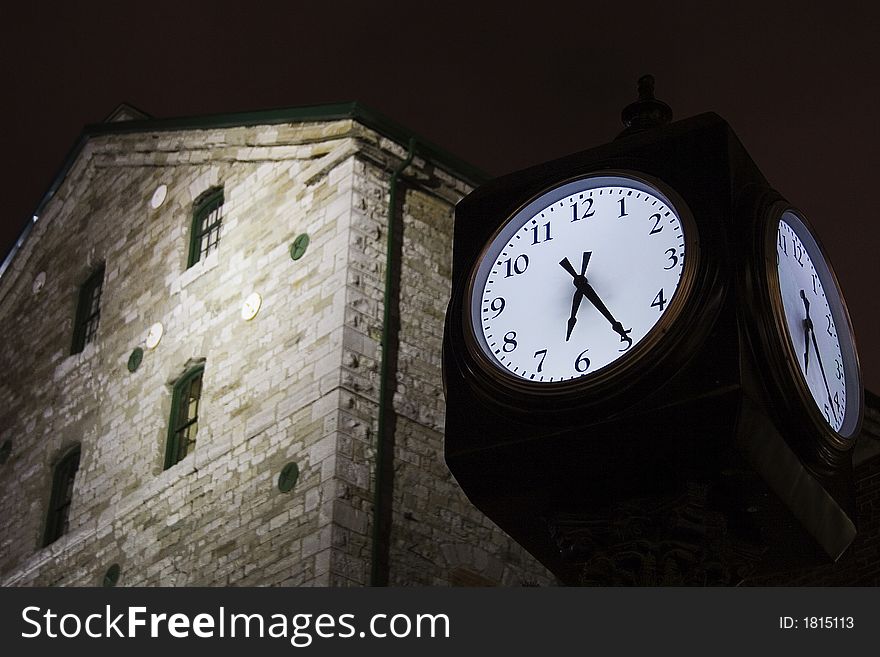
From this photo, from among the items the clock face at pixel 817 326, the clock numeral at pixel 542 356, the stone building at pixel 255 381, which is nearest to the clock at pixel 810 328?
the clock face at pixel 817 326

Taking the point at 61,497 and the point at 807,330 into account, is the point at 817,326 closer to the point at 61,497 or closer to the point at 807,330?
the point at 807,330

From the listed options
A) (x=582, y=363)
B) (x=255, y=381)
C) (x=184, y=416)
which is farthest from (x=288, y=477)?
(x=582, y=363)

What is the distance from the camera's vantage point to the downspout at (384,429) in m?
13.1

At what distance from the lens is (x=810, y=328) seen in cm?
416

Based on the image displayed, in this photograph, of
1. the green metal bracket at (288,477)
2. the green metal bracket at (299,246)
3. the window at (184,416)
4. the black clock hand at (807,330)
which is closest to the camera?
the black clock hand at (807,330)

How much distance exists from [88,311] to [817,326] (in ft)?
52.8

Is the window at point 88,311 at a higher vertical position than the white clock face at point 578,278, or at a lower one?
higher

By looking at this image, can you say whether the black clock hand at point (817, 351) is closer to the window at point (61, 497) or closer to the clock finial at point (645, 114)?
the clock finial at point (645, 114)

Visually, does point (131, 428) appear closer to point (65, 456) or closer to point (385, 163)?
point (65, 456)

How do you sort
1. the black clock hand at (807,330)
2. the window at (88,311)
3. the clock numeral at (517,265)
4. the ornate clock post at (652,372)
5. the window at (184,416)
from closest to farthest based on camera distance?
the ornate clock post at (652,372)
the black clock hand at (807,330)
the clock numeral at (517,265)
the window at (184,416)
the window at (88,311)

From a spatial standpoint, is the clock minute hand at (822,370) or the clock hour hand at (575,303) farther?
the clock minute hand at (822,370)

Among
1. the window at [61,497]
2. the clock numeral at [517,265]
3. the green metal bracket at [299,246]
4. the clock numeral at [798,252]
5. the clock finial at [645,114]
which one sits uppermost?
the green metal bracket at [299,246]

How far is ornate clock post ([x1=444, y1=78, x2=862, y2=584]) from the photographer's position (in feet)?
12.0

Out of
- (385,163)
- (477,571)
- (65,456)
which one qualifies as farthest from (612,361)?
(65,456)
